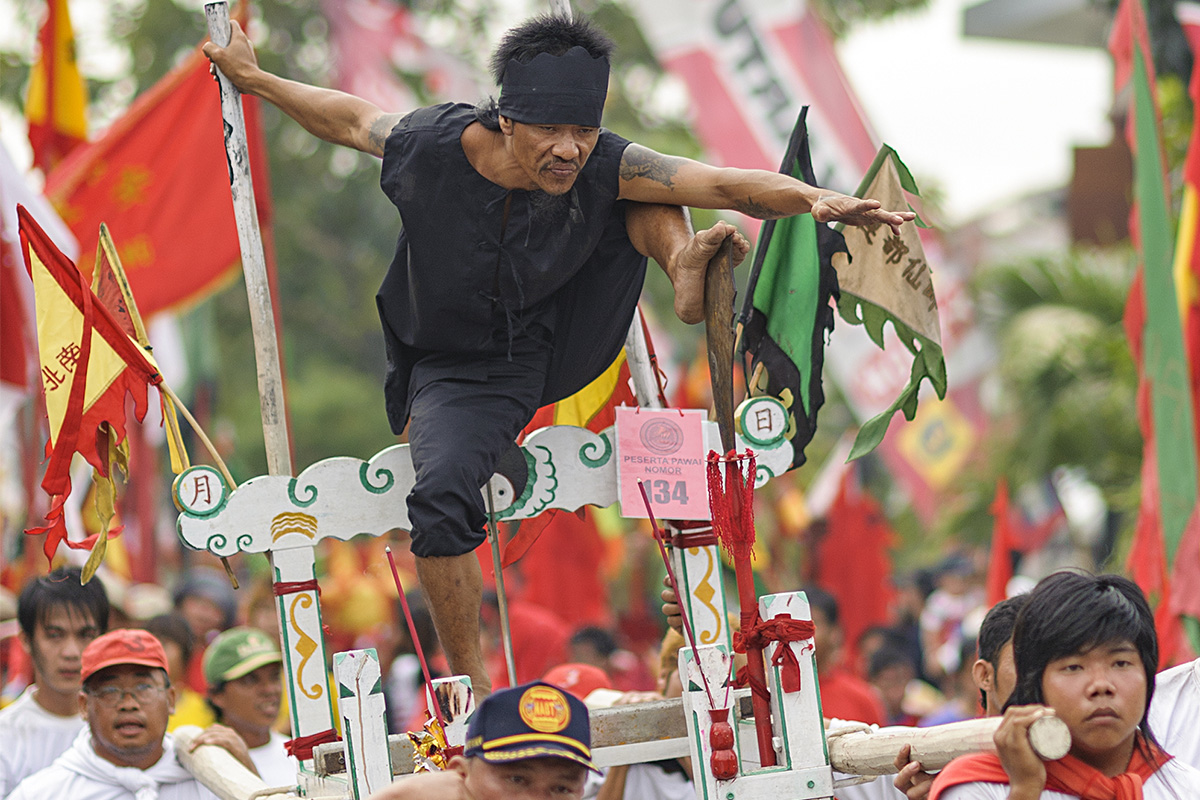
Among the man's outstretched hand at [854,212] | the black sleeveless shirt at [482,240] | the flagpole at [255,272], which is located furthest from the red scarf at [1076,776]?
the flagpole at [255,272]

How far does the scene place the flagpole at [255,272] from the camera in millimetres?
3777

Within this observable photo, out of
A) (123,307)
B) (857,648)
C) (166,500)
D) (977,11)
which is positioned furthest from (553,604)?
(977,11)

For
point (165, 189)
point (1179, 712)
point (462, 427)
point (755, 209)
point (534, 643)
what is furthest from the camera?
point (165, 189)

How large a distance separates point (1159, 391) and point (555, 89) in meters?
3.58

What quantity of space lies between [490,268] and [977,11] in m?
17.9

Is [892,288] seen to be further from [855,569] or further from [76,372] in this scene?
[855,569]

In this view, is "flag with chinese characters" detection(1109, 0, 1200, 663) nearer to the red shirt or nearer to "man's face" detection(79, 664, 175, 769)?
the red shirt

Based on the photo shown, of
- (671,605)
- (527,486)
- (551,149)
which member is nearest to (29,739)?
(527,486)

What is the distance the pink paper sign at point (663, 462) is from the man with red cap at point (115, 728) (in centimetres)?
152

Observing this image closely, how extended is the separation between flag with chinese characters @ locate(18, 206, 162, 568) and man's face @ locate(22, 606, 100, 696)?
4.12 feet

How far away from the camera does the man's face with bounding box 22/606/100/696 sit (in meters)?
4.93

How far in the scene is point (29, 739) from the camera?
4.96 metres

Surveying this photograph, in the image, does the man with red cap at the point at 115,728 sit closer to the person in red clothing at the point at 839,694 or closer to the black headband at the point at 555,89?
the black headband at the point at 555,89

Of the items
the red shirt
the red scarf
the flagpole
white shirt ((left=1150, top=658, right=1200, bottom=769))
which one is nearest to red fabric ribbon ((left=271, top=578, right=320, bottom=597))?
the flagpole
